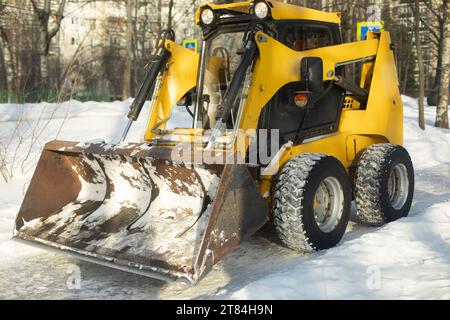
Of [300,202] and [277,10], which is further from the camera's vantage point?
[277,10]

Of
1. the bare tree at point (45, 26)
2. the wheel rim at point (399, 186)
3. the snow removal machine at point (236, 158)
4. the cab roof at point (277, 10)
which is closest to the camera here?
the snow removal machine at point (236, 158)

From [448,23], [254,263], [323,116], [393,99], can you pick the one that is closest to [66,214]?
[254,263]

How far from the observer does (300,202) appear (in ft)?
14.5

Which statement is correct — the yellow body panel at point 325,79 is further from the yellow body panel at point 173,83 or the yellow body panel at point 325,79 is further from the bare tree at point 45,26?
the bare tree at point 45,26

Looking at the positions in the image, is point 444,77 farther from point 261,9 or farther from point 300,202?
point 300,202

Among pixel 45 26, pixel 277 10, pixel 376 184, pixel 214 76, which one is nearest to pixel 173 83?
pixel 214 76

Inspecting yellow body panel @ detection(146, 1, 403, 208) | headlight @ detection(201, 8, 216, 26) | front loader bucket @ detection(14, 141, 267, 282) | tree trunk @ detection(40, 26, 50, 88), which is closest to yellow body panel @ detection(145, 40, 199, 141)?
yellow body panel @ detection(146, 1, 403, 208)

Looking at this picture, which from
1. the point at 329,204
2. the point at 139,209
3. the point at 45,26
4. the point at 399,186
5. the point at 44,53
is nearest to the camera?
the point at 139,209

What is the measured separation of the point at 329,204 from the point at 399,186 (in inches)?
57.6

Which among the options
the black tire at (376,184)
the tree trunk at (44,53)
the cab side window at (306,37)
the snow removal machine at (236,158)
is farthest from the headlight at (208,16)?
the tree trunk at (44,53)

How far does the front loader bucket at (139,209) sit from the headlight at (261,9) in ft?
5.31

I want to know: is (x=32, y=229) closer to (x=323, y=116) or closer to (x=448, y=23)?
(x=323, y=116)

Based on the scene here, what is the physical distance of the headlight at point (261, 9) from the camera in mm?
4891

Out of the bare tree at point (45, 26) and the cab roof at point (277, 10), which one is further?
the bare tree at point (45, 26)
